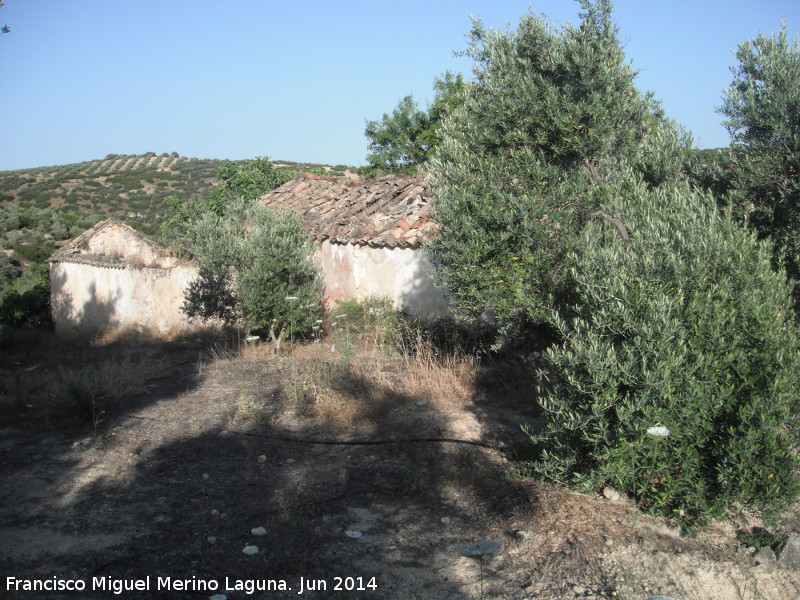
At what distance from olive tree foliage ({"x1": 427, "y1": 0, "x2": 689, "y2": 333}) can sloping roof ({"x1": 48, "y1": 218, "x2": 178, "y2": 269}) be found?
13.2 m

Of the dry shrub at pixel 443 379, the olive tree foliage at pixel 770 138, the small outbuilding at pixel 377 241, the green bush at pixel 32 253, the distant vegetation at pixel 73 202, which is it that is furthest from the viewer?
the green bush at pixel 32 253

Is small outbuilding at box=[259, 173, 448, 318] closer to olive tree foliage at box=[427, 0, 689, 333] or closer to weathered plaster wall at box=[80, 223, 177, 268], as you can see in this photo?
weathered plaster wall at box=[80, 223, 177, 268]

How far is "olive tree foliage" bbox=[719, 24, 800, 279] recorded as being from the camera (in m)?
5.28

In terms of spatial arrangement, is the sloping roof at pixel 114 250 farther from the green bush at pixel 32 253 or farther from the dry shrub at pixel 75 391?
the green bush at pixel 32 253

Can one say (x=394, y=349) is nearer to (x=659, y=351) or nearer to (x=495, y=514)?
(x=495, y=514)

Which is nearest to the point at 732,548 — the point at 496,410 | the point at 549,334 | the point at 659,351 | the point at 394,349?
the point at 659,351

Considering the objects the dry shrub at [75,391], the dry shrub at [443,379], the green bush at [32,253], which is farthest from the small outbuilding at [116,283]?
the green bush at [32,253]

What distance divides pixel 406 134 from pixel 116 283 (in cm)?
1156

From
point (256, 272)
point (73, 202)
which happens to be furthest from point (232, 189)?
point (73, 202)

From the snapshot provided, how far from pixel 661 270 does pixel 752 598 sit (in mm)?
2168

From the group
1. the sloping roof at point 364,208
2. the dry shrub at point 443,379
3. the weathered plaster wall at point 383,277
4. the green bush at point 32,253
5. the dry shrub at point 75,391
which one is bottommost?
the dry shrub at point 75,391

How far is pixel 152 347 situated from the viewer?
14.0m

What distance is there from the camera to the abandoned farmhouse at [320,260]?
13805 millimetres

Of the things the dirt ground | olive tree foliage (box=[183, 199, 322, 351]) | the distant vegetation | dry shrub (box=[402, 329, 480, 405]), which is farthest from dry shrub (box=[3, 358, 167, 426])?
the distant vegetation
